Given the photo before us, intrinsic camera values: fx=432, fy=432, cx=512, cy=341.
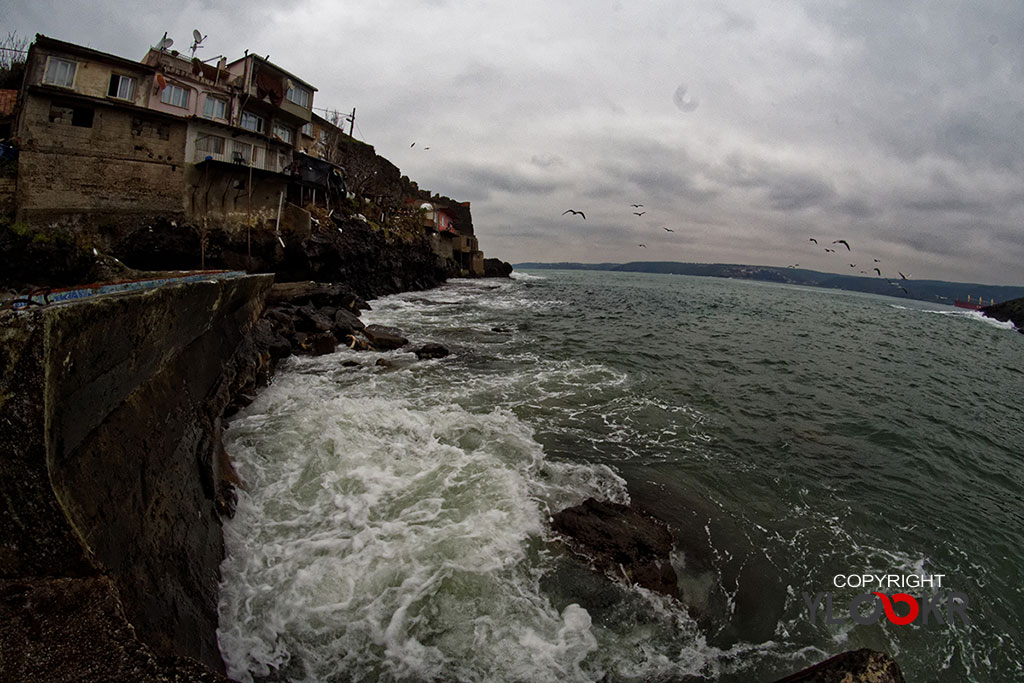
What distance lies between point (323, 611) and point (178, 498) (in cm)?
224

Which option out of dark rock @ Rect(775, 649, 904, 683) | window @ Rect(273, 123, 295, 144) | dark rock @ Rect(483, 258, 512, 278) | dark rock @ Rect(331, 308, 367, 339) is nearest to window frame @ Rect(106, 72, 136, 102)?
window @ Rect(273, 123, 295, 144)

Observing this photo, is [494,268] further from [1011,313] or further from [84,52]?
[1011,313]

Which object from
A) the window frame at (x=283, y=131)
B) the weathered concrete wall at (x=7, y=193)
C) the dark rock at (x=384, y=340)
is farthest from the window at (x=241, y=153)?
the dark rock at (x=384, y=340)

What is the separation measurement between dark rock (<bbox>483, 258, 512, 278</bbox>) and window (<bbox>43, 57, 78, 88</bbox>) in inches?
2242


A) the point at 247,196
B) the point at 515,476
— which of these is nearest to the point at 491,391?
the point at 515,476

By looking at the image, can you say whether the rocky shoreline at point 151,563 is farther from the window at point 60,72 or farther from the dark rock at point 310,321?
the window at point 60,72

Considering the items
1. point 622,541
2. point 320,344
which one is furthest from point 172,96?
point 622,541

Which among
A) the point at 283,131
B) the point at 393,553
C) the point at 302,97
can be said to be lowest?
the point at 393,553

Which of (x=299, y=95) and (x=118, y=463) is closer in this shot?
(x=118, y=463)

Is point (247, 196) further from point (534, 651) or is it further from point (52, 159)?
point (534, 651)

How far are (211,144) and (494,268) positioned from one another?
55418 mm

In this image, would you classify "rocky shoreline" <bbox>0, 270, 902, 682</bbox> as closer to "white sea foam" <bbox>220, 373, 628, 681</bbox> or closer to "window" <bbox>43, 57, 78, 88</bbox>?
"white sea foam" <bbox>220, 373, 628, 681</bbox>

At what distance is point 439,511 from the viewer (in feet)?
22.3

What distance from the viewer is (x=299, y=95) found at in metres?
34.5
